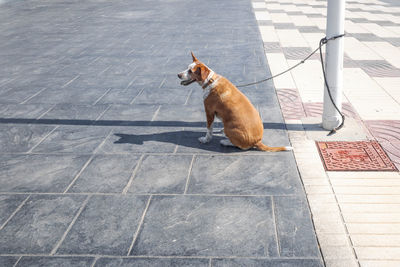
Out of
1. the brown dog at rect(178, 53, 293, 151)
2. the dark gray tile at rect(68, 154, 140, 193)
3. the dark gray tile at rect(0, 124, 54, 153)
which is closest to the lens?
the dark gray tile at rect(68, 154, 140, 193)

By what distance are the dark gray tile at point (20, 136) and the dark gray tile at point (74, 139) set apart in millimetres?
159

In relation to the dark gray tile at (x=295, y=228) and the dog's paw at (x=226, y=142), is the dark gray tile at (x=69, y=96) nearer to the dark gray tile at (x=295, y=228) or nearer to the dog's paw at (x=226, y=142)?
the dog's paw at (x=226, y=142)

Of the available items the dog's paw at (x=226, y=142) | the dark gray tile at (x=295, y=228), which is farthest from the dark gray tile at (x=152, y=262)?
the dog's paw at (x=226, y=142)

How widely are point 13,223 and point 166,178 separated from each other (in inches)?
67.8

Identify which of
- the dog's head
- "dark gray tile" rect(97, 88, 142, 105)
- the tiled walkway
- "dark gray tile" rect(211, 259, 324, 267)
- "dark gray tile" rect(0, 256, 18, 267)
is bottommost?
the tiled walkway

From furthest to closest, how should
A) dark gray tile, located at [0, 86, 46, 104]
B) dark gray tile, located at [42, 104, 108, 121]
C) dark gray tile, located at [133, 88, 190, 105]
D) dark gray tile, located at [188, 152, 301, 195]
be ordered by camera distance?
dark gray tile, located at [0, 86, 46, 104]
dark gray tile, located at [133, 88, 190, 105]
dark gray tile, located at [42, 104, 108, 121]
dark gray tile, located at [188, 152, 301, 195]

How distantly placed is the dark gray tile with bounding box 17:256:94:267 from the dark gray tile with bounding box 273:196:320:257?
1732mm

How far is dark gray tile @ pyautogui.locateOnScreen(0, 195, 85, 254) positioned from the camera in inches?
152

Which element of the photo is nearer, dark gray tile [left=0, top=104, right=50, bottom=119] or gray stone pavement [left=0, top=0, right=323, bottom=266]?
gray stone pavement [left=0, top=0, right=323, bottom=266]

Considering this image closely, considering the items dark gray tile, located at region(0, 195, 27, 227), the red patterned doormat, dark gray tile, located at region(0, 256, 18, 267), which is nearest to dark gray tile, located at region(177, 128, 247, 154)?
the red patterned doormat

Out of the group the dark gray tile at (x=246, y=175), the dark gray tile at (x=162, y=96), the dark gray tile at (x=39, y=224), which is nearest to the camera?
the dark gray tile at (x=39, y=224)

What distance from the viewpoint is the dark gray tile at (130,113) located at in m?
6.85

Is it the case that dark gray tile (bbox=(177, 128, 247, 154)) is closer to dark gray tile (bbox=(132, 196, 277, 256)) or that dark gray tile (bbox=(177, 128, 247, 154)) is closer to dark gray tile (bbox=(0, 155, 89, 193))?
dark gray tile (bbox=(132, 196, 277, 256))

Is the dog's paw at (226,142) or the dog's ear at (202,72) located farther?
the dog's paw at (226,142)
